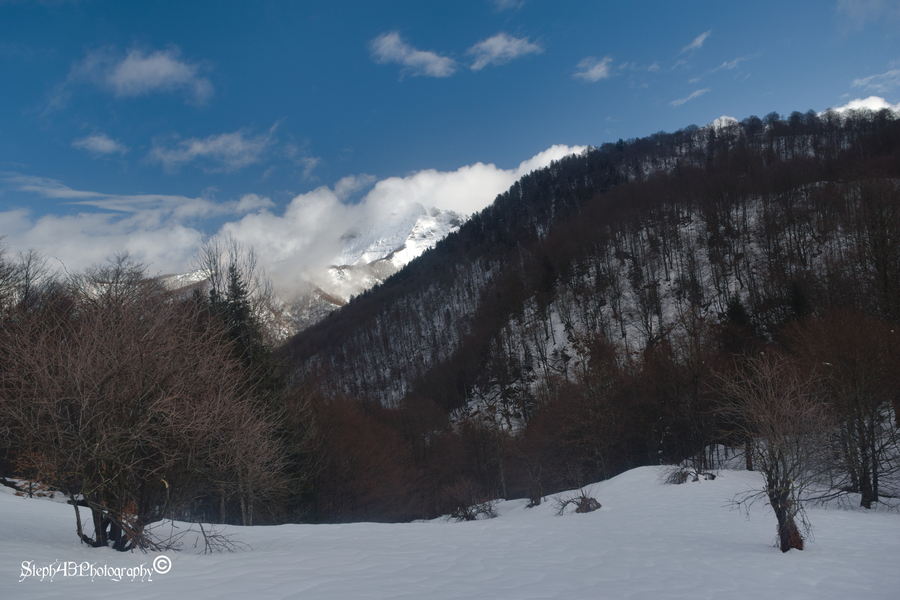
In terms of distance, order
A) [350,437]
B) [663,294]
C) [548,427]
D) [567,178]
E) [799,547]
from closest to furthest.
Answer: [799,547] → [350,437] → [548,427] → [663,294] → [567,178]

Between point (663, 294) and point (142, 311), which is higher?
point (663, 294)

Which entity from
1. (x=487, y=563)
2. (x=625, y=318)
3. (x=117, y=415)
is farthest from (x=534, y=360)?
(x=117, y=415)

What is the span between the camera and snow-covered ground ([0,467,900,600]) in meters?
5.65

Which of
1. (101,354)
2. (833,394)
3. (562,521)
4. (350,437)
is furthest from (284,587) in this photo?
(350,437)

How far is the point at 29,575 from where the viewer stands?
18.2ft

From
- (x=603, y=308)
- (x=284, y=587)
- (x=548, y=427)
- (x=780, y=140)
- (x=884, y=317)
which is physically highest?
(x=780, y=140)

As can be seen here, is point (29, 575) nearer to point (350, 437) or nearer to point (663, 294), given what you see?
point (350, 437)

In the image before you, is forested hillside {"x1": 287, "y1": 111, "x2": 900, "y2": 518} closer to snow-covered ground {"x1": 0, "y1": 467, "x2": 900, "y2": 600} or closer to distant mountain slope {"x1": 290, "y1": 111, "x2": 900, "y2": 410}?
distant mountain slope {"x1": 290, "y1": 111, "x2": 900, "y2": 410}

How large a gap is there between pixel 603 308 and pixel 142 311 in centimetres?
5799

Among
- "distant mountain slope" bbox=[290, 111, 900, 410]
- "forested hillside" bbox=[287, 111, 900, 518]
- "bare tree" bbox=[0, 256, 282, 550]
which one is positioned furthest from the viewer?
"distant mountain slope" bbox=[290, 111, 900, 410]

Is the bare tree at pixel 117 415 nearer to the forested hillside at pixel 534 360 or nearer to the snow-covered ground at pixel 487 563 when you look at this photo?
the forested hillside at pixel 534 360

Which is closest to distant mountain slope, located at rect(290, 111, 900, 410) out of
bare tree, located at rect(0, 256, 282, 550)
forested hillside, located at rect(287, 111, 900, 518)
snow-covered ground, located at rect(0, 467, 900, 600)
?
forested hillside, located at rect(287, 111, 900, 518)

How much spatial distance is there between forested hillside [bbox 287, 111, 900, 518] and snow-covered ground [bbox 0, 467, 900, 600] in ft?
15.4

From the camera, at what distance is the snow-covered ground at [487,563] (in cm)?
565
